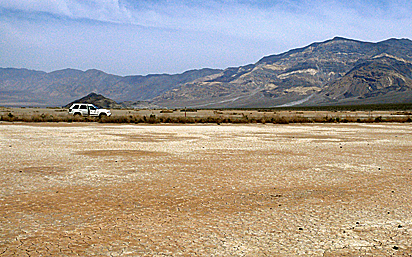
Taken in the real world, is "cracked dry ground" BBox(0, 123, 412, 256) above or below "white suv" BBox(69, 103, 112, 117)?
below

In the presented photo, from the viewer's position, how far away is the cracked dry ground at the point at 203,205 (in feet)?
17.0

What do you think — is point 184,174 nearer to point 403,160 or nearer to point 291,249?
point 291,249

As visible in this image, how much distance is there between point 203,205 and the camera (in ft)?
23.3

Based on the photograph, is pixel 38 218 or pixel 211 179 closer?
pixel 38 218

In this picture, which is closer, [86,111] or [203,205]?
[203,205]

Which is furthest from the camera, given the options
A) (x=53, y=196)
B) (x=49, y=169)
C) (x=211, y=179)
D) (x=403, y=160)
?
(x=403, y=160)

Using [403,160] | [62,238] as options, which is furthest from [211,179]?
[403,160]

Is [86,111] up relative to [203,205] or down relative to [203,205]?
up

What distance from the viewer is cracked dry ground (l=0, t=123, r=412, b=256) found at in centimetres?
520

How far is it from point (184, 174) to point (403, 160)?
7.29 meters

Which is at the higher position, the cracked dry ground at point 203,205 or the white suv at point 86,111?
the white suv at point 86,111

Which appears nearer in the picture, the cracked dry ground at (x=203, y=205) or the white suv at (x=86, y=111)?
the cracked dry ground at (x=203, y=205)

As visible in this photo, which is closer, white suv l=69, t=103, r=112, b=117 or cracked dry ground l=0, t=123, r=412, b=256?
cracked dry ground l=0, t=123, r=412, b=256

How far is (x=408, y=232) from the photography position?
574 cm
